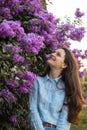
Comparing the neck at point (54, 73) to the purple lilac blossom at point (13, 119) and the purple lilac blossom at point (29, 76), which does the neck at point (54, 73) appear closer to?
the purple lilac blossom at point (29, 76)

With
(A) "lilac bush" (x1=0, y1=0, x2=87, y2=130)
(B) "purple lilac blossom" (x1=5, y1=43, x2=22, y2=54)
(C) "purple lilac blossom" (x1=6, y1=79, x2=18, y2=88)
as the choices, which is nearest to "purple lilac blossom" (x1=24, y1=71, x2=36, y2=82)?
(A) "lilac bush" (x1=0, y1=0, x2=87, y2=130)

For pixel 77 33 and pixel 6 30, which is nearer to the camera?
pixel 6 30

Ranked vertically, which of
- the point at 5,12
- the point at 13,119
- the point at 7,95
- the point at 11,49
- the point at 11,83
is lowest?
the point at 13,119

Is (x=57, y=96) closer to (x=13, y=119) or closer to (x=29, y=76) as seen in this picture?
(x=29, y=76)

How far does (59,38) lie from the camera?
6129 millimetres

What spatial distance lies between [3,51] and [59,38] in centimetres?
163

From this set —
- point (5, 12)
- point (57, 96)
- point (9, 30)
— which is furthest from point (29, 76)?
point (5, 12)

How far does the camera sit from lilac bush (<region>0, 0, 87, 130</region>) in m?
4.62

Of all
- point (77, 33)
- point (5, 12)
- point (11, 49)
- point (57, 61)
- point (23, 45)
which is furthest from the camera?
point (77, 33)

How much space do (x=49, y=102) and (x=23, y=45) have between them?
2.42 feet

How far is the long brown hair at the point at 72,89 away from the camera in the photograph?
4.25m

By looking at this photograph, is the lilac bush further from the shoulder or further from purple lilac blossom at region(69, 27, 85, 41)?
the shoulder

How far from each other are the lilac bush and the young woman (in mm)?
403

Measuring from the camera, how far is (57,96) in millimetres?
4254
